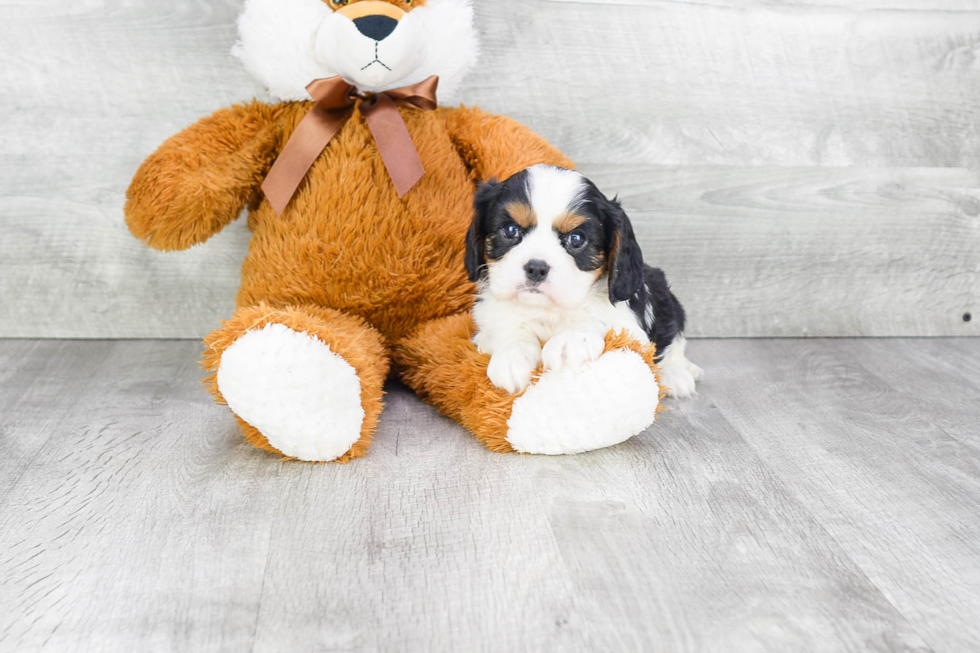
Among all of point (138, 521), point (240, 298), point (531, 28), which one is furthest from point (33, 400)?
point (531, 28)

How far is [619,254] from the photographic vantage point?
1.63m

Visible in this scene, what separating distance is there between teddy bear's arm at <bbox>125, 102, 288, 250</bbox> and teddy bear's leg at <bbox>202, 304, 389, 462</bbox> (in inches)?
13.5

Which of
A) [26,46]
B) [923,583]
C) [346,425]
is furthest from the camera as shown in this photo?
[26,46]

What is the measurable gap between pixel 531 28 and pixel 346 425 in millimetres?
1236

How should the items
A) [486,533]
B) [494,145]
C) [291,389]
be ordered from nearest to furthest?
[486,533], [291,389], [494,145]

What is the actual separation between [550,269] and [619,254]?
0.52 feet

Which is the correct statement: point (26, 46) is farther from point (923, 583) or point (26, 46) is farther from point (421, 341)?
point (923, 583)

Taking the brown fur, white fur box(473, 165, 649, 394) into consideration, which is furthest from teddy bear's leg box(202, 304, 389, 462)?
white fur box(473, 165, 649, 394)

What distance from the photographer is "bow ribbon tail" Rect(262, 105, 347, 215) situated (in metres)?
1.82

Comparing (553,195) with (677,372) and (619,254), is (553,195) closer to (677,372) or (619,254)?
(619,254)

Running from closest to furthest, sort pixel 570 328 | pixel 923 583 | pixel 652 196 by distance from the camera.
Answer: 1. pixel 923 583
2. pixel 570 328
3. pixel 652 196

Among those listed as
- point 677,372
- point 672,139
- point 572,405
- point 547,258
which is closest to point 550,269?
point 547,258

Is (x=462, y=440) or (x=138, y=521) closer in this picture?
(x=138, y=521)

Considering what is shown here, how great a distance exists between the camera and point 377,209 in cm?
183
